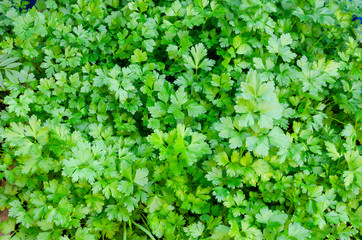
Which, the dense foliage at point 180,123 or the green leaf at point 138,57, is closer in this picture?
the dense foliage at point 180,123

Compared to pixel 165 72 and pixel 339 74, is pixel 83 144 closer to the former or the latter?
pixel 165 72

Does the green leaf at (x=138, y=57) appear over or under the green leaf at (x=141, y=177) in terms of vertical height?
over

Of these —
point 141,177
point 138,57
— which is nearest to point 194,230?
point 141,177

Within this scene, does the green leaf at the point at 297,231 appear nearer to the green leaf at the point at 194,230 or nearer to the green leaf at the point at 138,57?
the green leaf at the point at 194,230

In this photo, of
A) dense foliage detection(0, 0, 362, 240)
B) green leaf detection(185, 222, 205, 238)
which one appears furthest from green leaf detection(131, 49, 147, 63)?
green leaf detection(185, 222, 205, 238)

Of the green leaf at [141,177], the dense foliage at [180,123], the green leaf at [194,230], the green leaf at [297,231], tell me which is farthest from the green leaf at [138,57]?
the green leaf at [297,231]

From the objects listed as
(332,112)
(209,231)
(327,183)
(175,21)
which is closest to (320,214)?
(327,183)

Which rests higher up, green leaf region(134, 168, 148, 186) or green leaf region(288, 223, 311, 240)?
green leaf region(134, 168, 148, 186)

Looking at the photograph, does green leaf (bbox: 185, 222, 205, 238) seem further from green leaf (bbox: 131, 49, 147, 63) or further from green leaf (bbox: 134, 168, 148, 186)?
green leaf (bbox: 131, 49, 147, 63)
